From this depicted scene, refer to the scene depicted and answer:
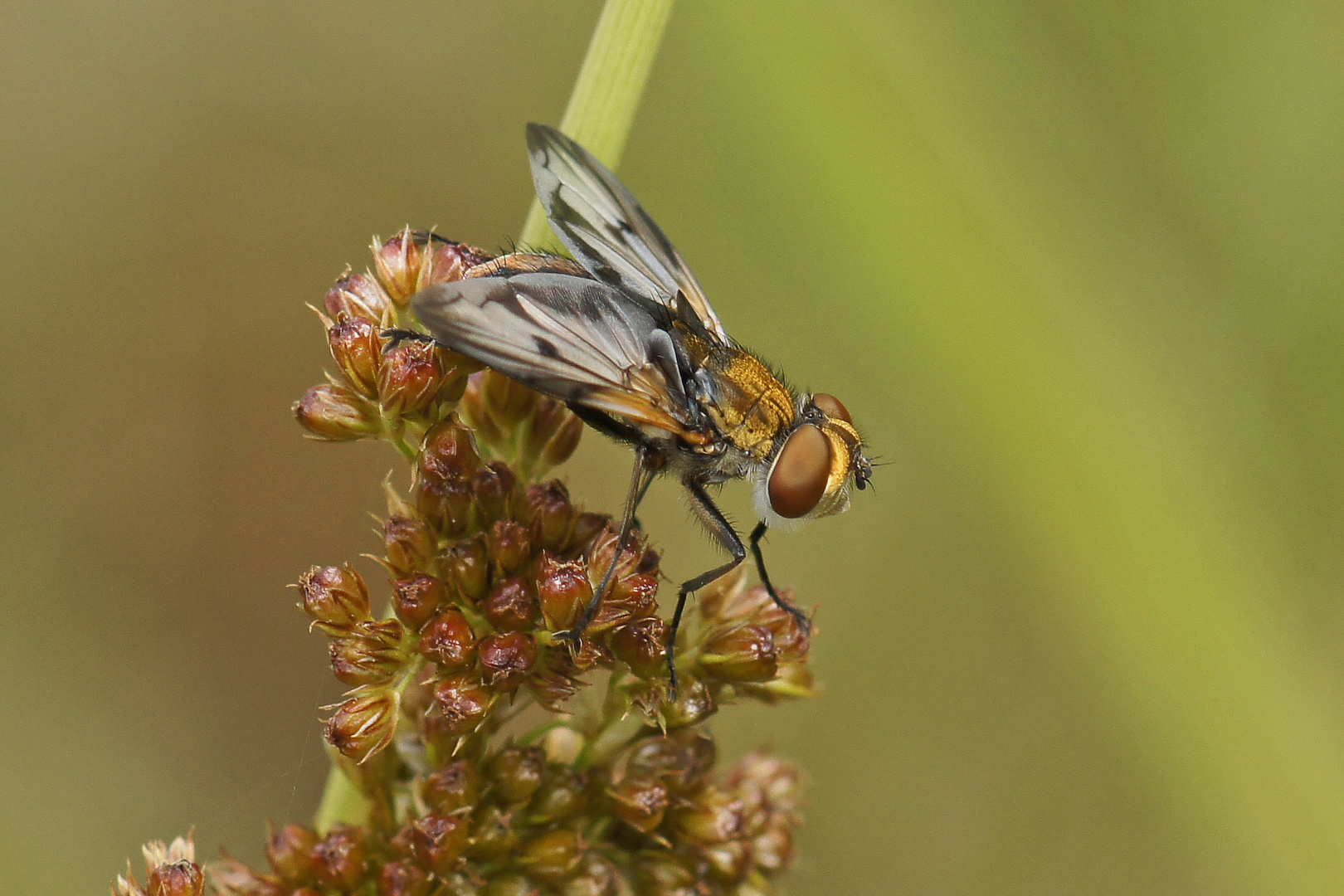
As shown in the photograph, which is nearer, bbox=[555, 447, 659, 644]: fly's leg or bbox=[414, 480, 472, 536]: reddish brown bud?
bbox=[555, 447, 659, 644]: fly's leg

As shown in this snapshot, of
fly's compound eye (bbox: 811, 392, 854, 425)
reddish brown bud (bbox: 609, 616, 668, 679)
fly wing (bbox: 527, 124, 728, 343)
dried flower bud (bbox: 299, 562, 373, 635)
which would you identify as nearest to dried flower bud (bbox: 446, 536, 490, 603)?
dried flower bud (bbox: 299, 562, 373, 635)

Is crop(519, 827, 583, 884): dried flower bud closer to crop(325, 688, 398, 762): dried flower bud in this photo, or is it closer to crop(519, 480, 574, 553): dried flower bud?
crop(325, 688, 398, 762): dried flower bud

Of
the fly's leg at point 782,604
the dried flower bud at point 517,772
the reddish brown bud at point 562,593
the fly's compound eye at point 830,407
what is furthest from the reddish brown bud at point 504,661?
the fly's compound eye at point 830,407

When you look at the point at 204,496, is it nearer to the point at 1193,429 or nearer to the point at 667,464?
the point at 667,464

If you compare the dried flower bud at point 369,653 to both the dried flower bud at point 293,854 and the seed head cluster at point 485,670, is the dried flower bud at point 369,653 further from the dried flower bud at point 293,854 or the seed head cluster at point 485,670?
the dried flower bud at point 293,854

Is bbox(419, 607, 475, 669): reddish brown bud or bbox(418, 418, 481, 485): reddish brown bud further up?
bbox(418, 418, 481, 485): reddish brown bud

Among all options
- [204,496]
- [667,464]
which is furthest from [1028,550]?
[204,496]
